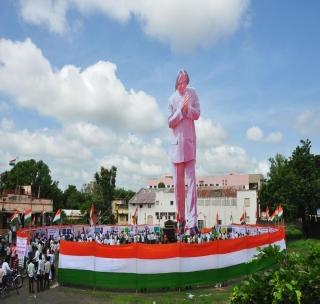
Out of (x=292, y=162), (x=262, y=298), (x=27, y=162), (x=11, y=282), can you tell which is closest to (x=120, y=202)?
(x=27, y=162)

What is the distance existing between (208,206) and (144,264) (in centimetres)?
5211

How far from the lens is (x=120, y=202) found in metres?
90.9

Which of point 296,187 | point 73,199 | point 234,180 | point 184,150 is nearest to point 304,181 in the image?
point 296,187

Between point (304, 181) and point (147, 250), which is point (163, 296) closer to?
point (147, 250)

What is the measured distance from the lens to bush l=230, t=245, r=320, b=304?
225 inches

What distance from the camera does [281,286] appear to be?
5.70m

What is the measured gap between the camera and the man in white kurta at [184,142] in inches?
1422

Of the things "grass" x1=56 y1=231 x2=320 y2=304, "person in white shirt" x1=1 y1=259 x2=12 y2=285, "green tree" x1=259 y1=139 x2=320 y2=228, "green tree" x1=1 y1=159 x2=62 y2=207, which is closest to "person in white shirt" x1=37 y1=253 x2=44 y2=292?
"grass" x1=56 y1=231 x2=320 y2=304

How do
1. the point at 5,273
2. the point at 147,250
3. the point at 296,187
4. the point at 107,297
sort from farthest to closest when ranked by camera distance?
the point at 296,187 < the point at 5,273 < the point at 147,250 < the point at 107,297

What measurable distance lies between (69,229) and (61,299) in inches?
721

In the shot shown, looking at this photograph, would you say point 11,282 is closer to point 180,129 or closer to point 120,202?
point 180,129

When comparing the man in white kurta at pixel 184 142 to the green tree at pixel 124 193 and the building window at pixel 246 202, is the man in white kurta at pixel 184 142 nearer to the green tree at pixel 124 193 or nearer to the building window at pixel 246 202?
the building window at pixel 246 202

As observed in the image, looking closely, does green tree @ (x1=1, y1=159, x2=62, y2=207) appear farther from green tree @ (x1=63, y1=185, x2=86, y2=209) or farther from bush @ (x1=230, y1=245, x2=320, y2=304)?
bush @ (x1=230, y1=245, x2=320, y2=304)

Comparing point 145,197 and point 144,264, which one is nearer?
point 144,264
